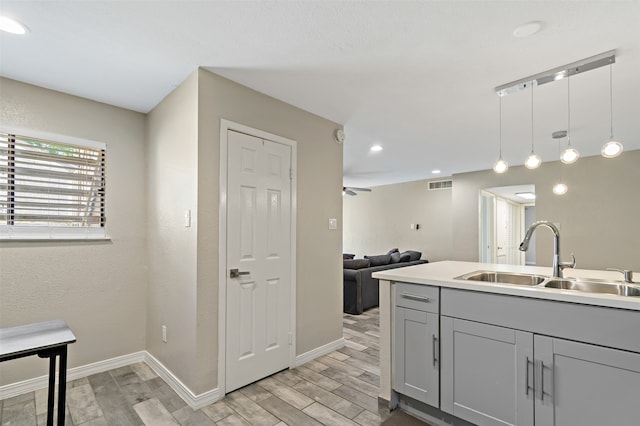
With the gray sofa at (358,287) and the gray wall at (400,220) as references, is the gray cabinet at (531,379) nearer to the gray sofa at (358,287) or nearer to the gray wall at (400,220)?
the gray sofa at (358,287)

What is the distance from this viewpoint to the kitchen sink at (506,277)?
2.23 meters

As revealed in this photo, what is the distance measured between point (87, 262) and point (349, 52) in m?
2.75

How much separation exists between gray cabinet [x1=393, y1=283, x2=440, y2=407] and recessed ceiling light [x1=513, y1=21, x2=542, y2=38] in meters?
1.61

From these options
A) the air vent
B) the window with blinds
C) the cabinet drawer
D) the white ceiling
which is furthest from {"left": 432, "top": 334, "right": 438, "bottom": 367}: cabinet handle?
the air vent

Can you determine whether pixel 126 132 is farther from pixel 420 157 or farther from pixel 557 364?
pixel 420 157

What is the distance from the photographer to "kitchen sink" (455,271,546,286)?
2.23m

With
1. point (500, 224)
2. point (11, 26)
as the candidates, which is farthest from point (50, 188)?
point (500, 224)

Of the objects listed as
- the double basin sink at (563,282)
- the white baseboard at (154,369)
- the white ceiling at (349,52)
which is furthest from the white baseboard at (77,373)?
the double basin sink at (563,282)

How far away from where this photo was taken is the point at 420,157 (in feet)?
16.8

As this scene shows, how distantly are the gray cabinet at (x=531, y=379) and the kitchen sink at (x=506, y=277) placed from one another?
1.48ft

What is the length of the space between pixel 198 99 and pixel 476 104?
2.44m

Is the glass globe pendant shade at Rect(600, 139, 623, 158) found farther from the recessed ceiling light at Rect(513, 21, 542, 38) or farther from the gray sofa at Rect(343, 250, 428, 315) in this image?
the gray sofa at Rect(343, 250, 428, 315)

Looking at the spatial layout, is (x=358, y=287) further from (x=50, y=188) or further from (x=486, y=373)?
(x=50, y=188)

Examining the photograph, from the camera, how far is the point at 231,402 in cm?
229
